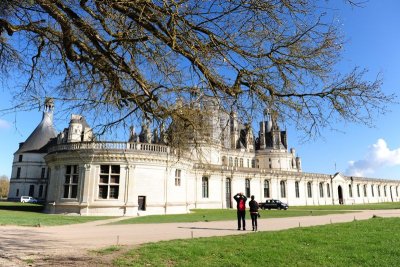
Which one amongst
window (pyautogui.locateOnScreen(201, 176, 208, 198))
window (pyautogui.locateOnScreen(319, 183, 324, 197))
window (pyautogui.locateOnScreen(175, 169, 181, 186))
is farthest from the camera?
window (pyautogui.locateOnScreen(319, 183, 324, 197))

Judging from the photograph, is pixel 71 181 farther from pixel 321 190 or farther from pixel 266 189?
pixel 321 190

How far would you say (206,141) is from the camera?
279 inches

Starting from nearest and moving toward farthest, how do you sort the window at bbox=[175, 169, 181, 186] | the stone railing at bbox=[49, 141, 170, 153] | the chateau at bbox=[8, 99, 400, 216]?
1. the chateau at bbox=[8, 99, 400, 216]
2. the stone railing at bbox=[49, 141, 170, 153]
3. the window at bbox=[175, 169, 181, 186]

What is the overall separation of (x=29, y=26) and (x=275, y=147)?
72.5 meters

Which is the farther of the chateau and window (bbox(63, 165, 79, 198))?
window (bbox(63, 165, 79, 198))

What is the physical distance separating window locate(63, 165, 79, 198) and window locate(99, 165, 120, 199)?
2280 mm

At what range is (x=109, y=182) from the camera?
93.9ft

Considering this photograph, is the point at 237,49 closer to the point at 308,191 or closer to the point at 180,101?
the point at 180,101

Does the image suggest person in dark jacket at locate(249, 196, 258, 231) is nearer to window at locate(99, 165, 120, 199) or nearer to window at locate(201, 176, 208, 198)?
window at locate(99, 165, 120, 199)

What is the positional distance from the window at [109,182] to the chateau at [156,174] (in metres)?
0.08

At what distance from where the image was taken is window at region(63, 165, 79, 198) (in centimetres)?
2899

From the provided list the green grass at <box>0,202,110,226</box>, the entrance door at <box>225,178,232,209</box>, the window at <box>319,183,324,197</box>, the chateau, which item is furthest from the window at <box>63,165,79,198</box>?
the window at <box>319,183,324,197</box>

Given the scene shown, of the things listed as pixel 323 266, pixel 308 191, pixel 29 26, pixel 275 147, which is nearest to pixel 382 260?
pixel 323 266

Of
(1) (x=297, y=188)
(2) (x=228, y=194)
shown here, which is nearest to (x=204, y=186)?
(2) (x=228, y=194)
